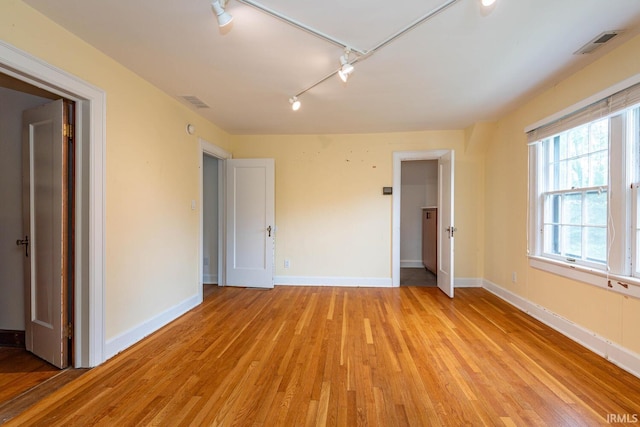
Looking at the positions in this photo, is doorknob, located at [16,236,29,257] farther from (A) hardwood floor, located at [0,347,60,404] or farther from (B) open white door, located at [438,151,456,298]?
(B) open white door, located at [438,151,456,298]

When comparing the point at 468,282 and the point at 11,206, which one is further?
the point at 468,282

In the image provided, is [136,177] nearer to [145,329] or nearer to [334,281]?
[145,329]

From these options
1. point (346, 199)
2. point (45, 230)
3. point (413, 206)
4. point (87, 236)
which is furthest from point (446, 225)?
point (45, 230)

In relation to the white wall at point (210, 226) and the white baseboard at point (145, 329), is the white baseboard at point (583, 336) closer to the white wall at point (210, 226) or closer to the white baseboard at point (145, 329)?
the white baseboard at point (145, 329)

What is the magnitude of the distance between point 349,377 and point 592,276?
2.23m

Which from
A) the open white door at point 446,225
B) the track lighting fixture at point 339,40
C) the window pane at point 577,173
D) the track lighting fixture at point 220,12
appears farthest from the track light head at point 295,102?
the window pane at point 577,173

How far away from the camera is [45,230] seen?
209cm

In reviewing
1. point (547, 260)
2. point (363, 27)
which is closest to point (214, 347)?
point (363, 27)

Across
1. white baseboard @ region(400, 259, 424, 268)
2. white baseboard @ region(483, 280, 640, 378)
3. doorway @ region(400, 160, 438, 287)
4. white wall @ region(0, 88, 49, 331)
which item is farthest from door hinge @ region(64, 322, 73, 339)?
white baseboard @ region(400, 259, 424, 268)

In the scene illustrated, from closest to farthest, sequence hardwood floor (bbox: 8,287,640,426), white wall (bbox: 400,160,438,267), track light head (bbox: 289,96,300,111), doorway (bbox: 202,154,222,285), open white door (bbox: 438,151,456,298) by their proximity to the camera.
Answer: hardwood floor (bbox: 8,287,640,426)
track light head (bbox: 289,96,300,111)
open white door (bbox: 438,151,456,298)
doorway (bbox: 202,154,222,285)
white wall (bbox: 400,160,438,267)

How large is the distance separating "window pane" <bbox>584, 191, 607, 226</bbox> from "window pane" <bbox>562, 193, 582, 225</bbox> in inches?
3.5

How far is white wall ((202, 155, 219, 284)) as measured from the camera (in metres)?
4.45

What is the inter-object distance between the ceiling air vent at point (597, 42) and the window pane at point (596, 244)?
1438mm

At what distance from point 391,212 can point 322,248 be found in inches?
48.8
